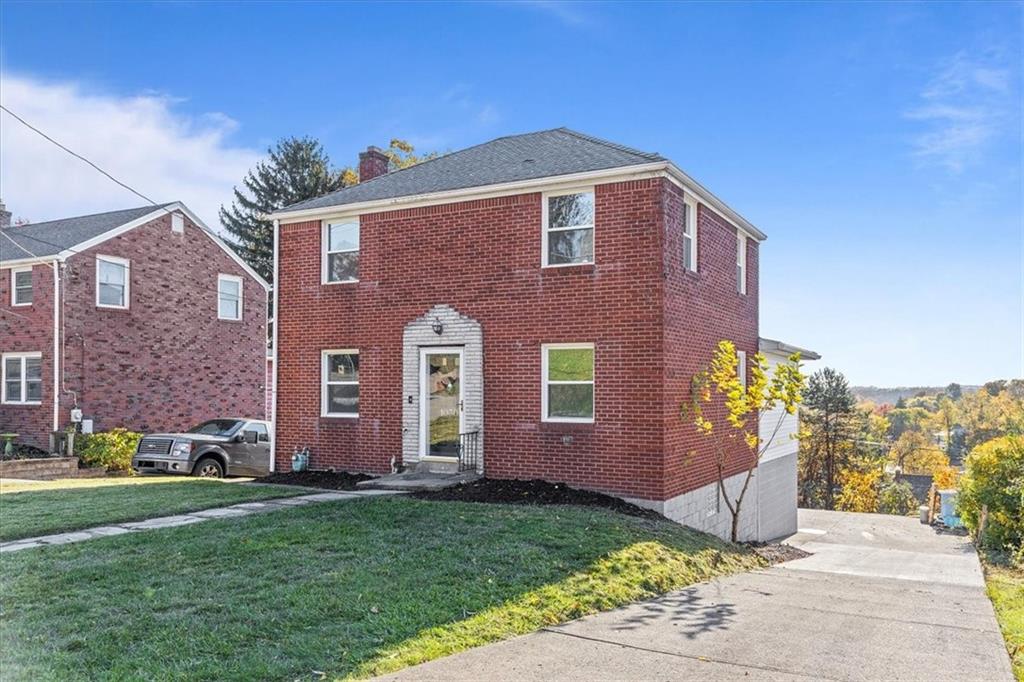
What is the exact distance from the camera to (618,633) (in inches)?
236

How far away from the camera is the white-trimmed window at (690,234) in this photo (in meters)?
13.1

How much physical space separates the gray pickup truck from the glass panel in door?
20.2 feet

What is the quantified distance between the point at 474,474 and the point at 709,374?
4.56 meters

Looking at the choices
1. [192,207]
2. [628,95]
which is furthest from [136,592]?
[192,207]

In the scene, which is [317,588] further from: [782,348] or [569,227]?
[782,348]

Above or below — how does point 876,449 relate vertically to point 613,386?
below

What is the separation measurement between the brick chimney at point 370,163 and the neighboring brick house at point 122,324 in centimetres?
875

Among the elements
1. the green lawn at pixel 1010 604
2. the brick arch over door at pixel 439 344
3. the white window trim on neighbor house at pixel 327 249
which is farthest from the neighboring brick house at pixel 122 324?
the green lawn at pixel 1010 604

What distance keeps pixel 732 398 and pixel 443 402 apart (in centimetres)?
513

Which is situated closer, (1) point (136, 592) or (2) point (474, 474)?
(1) point (136, 592)

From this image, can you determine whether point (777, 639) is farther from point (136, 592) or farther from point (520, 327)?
point (520, 327)

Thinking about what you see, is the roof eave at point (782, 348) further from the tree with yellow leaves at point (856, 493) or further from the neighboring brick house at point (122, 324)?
the tree with yellow leaves at point (856, 493)

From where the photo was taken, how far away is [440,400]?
13.7 m

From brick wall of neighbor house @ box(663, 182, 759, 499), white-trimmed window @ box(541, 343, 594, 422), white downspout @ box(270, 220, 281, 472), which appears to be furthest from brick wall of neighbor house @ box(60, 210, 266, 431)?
brick wall of neighbor house @ box(663, 182, 759, 499)
